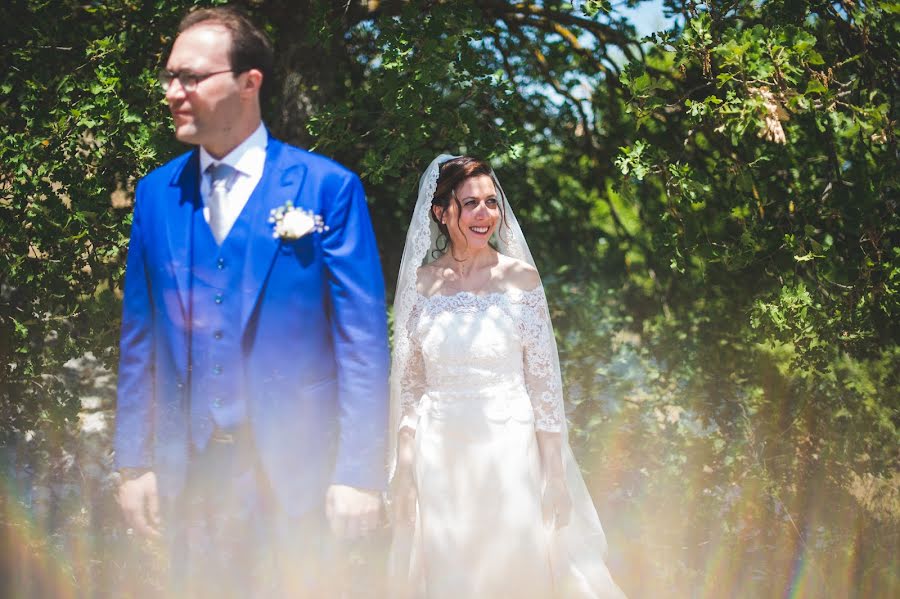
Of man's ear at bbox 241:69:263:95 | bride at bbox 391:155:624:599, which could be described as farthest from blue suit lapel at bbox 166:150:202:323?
bride at bbox 391:155:624:599

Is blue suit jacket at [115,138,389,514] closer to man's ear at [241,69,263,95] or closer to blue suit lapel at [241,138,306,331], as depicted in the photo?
blue suit lapel at [241,138,306,331]

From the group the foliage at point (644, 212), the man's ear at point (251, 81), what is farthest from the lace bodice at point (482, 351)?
the man's ear at point (251, 81)

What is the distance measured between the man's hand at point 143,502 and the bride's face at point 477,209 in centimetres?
168

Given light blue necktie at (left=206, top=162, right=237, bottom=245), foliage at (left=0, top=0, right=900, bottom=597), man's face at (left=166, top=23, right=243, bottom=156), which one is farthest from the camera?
foliage at (left=0, top=0, right=900, bottom=597)

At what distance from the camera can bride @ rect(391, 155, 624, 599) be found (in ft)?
12.2

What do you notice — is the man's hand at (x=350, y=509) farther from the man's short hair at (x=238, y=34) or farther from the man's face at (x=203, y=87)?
the man's short hair at (x=238, y=34)

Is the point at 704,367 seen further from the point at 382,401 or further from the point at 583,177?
the point at 382,401

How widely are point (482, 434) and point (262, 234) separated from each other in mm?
1618

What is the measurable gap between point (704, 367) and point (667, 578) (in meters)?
1.53

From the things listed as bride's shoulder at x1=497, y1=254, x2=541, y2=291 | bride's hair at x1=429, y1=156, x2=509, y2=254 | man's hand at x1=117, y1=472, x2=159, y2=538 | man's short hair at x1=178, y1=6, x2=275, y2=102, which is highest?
man's short hair at x1=178, y1=6, x2=275, y2=102

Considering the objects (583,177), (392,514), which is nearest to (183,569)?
(392,514)

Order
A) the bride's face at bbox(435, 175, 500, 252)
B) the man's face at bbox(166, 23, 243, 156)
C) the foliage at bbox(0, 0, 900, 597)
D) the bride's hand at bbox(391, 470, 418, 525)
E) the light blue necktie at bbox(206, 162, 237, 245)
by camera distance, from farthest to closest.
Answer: the foliage at bbox(0, 0, 900, 597)
the bride's hand at bbox(391, 470, 418, 525)
the bride's face at bbox(435, 175, 500, 252)
the light blue necktie at bbox(206, 162, 237, 245)
the man's face at bbox(166, 23, 243, 156)

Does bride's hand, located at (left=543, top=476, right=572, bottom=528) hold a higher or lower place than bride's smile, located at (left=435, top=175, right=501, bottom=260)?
lower

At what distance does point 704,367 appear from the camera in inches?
235
